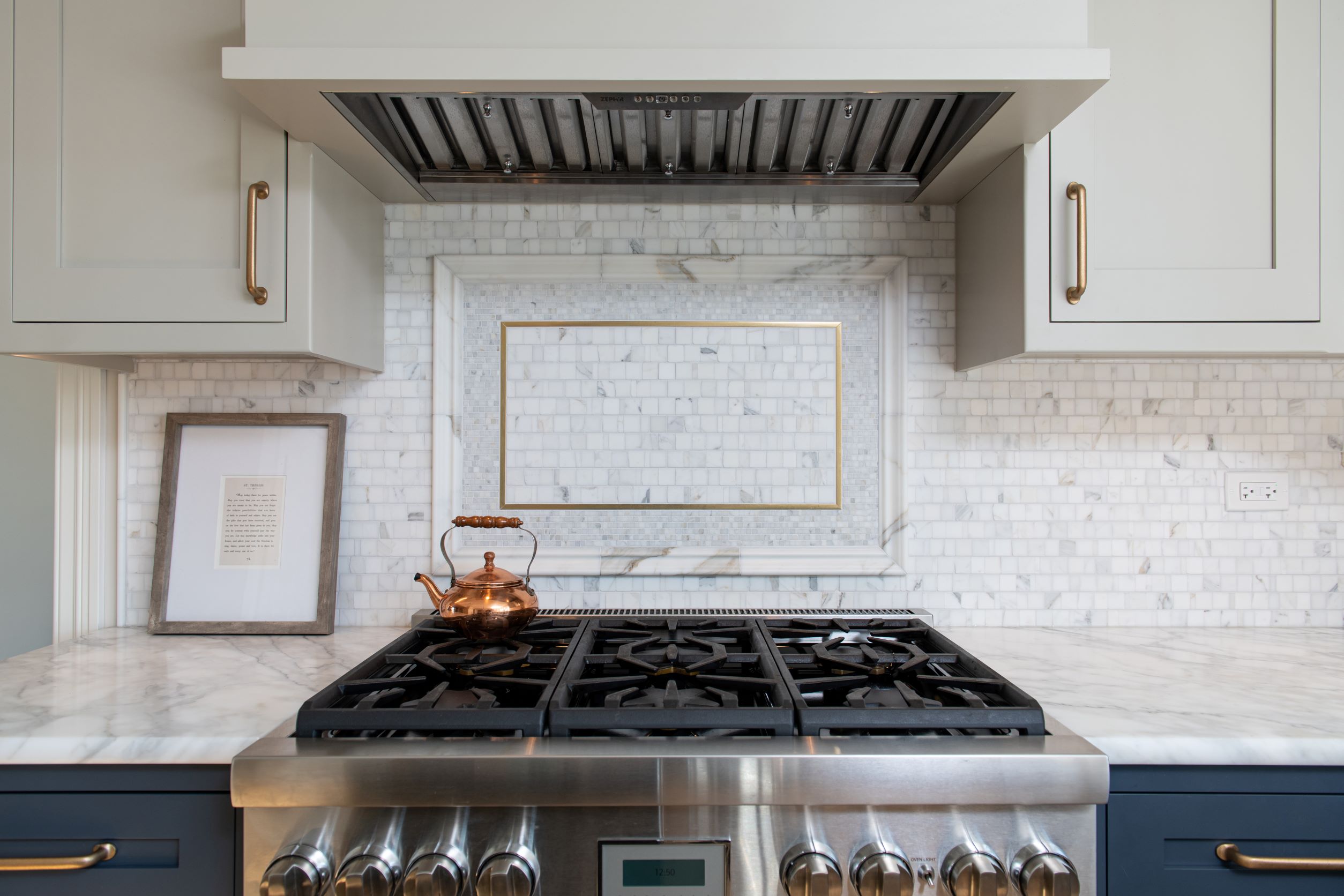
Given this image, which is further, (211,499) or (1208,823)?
(211,499)

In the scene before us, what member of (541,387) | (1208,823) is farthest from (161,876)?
(1208,823)

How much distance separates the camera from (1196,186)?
136 cm

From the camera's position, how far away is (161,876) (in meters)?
1.02

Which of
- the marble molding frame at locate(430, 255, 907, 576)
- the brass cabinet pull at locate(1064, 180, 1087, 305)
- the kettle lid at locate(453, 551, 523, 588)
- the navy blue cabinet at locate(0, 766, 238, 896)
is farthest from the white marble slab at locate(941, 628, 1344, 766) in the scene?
the navy blue cabinet at locate(0, 766, 238, 896)

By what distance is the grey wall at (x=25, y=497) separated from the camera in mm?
3219

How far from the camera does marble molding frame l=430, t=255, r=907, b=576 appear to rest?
5.55ft

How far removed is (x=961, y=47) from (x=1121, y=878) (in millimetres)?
1234

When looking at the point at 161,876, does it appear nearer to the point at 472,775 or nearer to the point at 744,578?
the point at 472,775

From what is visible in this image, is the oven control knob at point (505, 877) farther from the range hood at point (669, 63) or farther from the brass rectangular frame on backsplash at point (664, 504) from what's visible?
the range hood at point (669, 63)

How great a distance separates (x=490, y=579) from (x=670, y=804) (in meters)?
0.58

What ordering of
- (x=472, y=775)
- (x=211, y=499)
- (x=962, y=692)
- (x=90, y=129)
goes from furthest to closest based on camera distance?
(x=211, y=499), (x=90, y=129), (x=962, y=692), (x=472, y=775)

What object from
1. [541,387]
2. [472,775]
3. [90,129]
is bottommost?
[472,775]

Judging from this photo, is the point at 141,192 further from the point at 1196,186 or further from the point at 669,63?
the point at 1196,186

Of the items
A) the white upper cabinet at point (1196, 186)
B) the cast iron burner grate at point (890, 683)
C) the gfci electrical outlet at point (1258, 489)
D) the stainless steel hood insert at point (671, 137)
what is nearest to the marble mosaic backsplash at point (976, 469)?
the gfci electrical outlet at point (1258, 489)
